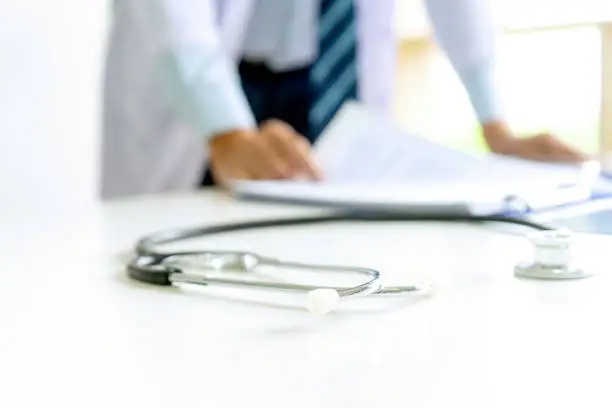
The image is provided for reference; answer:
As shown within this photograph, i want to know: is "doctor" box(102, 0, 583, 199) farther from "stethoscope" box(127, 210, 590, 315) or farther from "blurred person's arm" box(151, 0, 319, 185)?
"stethoscope" box(127, 210, 590, 315)

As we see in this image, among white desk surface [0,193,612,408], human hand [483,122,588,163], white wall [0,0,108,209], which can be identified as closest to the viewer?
white desk surface [0,193,612,408]

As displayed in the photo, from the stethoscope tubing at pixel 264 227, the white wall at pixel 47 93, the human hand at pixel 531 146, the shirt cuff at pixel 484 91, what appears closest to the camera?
the stethoscope tubing at pixel 264 227

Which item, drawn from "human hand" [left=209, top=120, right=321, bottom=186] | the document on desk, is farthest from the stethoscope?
"human hand" [left=209, top=120, right=321, bottom=186]

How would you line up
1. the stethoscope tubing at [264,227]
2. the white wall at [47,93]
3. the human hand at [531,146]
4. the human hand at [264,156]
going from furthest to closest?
the human hand at [531,146]
the human hand at [264,156]
the white wall at [47,93]
the stethoscope tubing at [264,227]

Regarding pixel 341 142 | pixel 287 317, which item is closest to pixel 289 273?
pixel 287 317

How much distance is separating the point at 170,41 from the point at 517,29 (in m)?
1.08

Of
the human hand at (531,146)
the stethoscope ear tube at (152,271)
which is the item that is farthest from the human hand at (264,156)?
the stethoscope ear tube at (152,271)

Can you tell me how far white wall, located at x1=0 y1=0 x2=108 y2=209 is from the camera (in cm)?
58

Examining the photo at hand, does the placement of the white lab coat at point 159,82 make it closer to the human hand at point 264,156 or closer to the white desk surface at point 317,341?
the human hand at point 264,156

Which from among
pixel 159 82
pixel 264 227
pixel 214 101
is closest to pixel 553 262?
pixel 264 227

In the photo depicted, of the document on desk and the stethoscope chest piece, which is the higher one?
the document on desk

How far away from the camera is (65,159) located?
63 centimetres

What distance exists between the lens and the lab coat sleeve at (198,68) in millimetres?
847

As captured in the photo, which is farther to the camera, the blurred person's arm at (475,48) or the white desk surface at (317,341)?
the blurred person's arm at (475,48)
